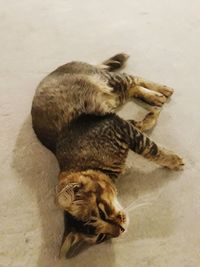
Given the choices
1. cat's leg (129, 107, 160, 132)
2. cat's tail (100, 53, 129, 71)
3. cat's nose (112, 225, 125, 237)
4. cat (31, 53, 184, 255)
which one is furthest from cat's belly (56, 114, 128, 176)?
cat's tail (100, 53, 129, 71)

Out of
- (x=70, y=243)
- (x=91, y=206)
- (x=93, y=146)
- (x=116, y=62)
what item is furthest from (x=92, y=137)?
(x=116, y=62)

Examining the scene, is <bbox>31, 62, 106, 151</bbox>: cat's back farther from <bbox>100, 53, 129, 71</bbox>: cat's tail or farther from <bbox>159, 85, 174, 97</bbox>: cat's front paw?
<bbox>159, 85, 174, 97</bbox>: cat's front paw

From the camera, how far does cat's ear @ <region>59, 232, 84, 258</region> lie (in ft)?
5.49

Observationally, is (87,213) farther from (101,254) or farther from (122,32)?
(122,32)

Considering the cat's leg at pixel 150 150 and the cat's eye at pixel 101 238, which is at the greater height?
the cat's leg at pixel 150 150

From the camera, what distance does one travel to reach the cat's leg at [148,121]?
221cm

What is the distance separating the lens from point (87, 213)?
164 cm

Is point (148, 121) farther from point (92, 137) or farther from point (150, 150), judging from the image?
point (92, 137)

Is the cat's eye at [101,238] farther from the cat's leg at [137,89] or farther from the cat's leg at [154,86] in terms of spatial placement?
the cat's leg at [154,86]

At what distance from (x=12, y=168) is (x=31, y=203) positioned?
0.26m

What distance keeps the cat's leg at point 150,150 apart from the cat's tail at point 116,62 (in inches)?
25.8

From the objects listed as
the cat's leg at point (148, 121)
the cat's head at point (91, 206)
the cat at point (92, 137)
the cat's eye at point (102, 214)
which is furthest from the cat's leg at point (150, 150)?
the cat's eye at point (102, 214)

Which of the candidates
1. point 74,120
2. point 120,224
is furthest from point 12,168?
Answer: point 120,224

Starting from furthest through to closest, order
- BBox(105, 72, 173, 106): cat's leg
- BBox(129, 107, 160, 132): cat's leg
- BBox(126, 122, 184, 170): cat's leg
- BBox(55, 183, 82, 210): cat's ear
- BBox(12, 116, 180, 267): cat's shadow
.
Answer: BBox(105, 72, 173, 106): cat's leg → BBox(129, 107, 160, 132): cat's leg → BBox(126, 122, 184, 170): cat's leg → BBox(12, 116, 180, 267): cat's shadow → BBox(55, 183, 82, 210): cat's ear
